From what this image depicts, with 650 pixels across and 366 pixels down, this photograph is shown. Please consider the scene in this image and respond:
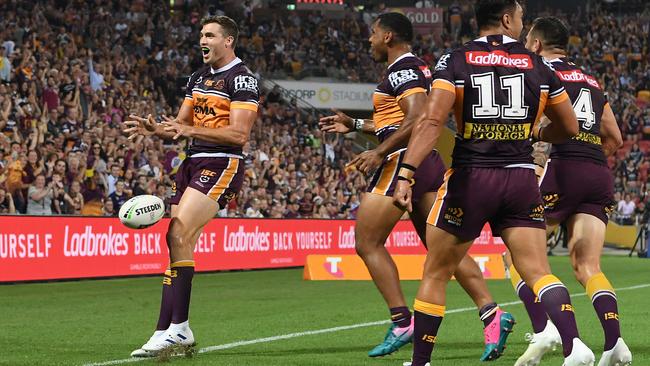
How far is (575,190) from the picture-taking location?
332 inches

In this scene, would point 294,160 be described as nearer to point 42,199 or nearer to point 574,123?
point 42,199

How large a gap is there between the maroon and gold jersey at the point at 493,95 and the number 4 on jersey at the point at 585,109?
5.83ft

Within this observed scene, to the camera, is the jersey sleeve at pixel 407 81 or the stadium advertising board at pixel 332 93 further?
the stadium advertising board at pixel 332 93

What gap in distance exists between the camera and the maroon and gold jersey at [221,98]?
900cm

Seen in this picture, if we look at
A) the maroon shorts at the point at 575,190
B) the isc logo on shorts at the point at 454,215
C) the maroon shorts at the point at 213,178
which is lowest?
the maroon shorts at the point at 213,178

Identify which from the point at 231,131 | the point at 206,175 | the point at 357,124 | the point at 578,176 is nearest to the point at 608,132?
the point at 578,176

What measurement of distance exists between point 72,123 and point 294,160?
8436 millimetres

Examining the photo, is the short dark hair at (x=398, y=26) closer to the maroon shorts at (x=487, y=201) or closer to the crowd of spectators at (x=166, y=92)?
the maroon shorts at (x=487, y=201)

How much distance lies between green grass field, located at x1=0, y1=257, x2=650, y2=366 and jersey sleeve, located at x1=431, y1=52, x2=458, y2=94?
2655 millimetres

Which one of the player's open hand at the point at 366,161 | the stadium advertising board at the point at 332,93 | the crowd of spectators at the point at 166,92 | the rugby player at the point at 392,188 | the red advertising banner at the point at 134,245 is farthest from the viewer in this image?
the stadium advertising board at the point at 332,93

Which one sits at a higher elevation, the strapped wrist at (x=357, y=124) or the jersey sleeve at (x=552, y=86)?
the jersey sleeve at (x=552, y=86)

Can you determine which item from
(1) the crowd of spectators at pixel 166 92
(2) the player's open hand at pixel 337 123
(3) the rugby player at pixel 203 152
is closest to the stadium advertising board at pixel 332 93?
(1) the crowd of spectators at pixel 166 92

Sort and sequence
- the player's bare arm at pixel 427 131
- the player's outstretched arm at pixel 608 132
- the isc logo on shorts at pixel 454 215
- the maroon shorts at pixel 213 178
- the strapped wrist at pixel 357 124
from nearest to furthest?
the player's bare arm at pixel 427 131 < the isc logo on shorts at pixel 454 215 < the player's outstretched arm at pixel 608 132 < the maroon shorts at pixel 213 178 < the strapped wrist at pixel 357 124

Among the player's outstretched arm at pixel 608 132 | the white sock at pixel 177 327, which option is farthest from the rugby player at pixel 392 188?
the white sock at pixel 177 327
